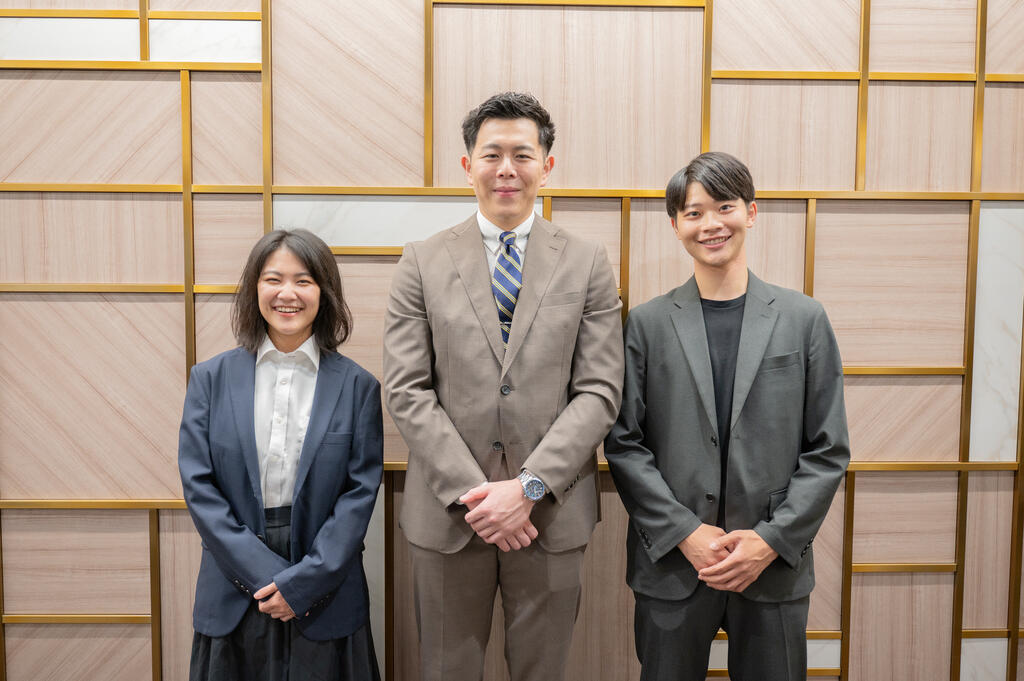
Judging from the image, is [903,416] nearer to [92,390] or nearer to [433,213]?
[433,213]

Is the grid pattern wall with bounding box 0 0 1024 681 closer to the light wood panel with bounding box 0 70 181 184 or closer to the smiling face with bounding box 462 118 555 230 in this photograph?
the light wood panel with bounding box 0 70 181 184

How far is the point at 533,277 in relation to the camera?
1867mm

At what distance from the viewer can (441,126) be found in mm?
2373

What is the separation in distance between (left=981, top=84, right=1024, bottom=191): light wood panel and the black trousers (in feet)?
5.57

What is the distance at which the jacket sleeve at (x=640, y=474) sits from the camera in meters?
1.83

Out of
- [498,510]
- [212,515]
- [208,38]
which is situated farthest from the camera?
[208,38]

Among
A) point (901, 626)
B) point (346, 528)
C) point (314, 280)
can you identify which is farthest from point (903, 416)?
point (314, 280)

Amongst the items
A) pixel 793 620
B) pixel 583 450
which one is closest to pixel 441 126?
pixel 583 450

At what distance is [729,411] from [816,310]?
373 millimetres

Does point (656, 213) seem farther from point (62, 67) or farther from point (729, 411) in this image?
point (62, 67)

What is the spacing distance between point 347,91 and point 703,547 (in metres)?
1.82

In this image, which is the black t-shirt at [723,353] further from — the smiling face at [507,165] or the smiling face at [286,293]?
the smiling face at [286,293]

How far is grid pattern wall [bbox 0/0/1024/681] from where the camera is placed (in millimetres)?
2359

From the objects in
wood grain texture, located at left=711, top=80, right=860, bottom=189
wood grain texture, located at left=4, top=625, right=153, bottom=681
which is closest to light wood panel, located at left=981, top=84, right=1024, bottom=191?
wood grain texture, located at left=711, top=80, right=860, bottom=189
